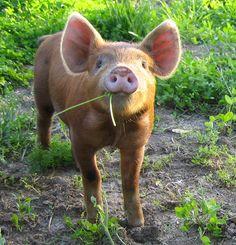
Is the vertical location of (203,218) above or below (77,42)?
below

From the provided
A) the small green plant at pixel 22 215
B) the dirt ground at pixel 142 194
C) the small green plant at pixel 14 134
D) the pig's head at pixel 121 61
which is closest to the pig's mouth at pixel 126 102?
the pig's head at pixel 121 61

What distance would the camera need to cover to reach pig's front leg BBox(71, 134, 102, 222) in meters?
4.12

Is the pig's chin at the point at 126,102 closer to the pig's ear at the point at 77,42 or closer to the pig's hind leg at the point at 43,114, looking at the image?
the pig's ear at the point at 77,42

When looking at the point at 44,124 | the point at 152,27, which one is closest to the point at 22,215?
the point at 44,124

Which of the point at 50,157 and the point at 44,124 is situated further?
the point at 44,124

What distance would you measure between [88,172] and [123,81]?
1017mm

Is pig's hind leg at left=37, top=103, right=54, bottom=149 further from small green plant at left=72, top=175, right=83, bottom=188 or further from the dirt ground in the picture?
small green plant at left=72, top=175, right=83, bottom=188

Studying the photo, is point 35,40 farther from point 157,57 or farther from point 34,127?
point 157,57

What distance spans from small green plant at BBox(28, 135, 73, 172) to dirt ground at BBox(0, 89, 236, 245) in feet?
0.19

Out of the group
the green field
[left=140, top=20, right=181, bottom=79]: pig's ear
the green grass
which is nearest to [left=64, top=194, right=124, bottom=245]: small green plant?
the green field

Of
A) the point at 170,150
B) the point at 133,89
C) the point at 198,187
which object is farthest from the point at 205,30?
the point at 133,89

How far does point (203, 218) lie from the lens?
425cm

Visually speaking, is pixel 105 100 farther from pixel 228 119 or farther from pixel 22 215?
pixel 228 119

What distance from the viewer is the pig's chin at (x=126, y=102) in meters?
3.53
